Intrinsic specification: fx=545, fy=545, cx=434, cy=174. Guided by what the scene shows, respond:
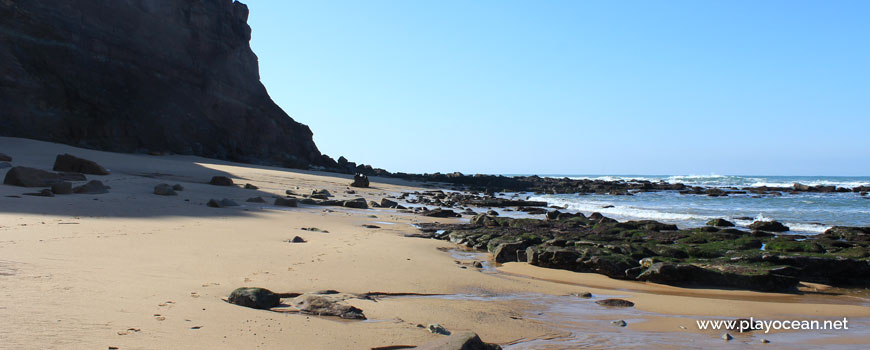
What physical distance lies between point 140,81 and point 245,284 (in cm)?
3703

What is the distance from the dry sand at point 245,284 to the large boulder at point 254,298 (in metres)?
0.12

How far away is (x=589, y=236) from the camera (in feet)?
36.3

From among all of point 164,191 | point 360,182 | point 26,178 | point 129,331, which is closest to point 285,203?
point 164,191

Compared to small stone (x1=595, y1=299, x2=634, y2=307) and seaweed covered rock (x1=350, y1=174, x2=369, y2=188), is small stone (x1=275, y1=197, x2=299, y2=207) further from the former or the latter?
seaweed covered rock (x1=350, y1=174, x2=369, y2=188)

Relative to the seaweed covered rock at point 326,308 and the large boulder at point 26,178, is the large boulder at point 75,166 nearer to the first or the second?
the large boulder at point 26,178

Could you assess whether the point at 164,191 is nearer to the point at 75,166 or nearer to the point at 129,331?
the point at 75,166

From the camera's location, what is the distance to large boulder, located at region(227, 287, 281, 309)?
4168 mm

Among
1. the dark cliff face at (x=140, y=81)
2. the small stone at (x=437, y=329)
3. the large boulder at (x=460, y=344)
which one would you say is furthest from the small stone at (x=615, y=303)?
the dark cliff face at (x=140, y=81)

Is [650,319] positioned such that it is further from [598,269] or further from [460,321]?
[598,269]

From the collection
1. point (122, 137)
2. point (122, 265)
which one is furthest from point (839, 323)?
point (122, 137)

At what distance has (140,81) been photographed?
3653 cm

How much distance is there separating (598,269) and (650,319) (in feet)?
8.94

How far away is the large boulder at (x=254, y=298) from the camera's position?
164 inches

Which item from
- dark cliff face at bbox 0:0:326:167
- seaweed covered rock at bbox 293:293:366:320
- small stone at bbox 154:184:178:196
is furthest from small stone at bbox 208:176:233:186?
dark cliff face at bbox 0:0:326:167
